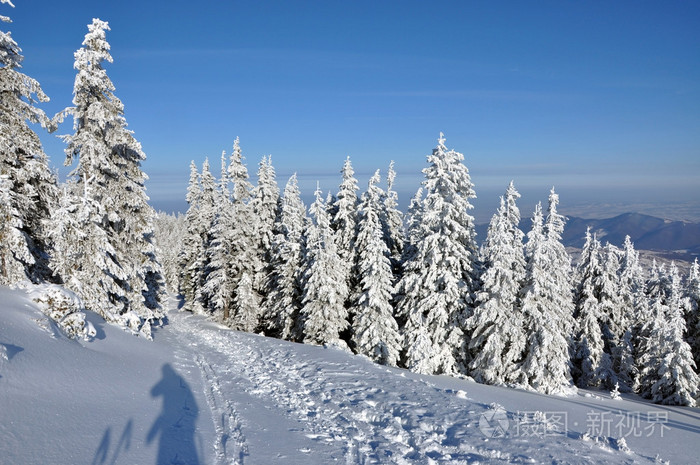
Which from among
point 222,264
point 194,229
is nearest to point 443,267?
point 222,264

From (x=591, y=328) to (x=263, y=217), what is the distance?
1184 inches

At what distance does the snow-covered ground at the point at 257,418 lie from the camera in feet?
22.3

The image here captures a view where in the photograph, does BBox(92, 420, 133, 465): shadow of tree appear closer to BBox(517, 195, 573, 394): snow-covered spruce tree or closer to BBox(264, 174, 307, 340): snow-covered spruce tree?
BBox(264, 174, 307, 340): snow-covered spruce tree

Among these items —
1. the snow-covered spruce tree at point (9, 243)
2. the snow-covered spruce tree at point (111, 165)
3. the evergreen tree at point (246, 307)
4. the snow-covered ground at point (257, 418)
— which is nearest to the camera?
the snow-covered ground at point (257, 418)

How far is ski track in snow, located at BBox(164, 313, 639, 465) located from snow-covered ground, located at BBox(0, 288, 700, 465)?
42mm

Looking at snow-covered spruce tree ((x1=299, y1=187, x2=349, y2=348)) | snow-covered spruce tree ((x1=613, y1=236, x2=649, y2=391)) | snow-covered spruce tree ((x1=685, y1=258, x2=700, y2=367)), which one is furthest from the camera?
snow-covered spruce tree ((x1=685, y1=258, x2=700, y2=367))

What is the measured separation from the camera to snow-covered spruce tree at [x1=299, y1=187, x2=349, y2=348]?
25750 millimetres

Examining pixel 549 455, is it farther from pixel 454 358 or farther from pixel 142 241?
pixel 142 241

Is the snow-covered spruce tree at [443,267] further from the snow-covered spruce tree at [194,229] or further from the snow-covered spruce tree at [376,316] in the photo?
the snow-covered spruce tree at [194,229]

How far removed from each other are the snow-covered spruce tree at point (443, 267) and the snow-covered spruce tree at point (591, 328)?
13.7 m

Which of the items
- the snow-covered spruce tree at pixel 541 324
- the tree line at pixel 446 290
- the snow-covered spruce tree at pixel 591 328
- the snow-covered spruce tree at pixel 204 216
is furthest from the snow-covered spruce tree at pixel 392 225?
the snow-covered spruce tree at pixel 204 216

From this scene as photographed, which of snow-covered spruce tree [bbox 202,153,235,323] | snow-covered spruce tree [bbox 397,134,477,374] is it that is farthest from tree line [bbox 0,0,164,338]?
snow-covered spruce tree [bbox 397,134,477,374]

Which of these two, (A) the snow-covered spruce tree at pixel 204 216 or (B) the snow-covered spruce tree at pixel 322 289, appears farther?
(A) the snow-covered spruce tree at pixel 204 216

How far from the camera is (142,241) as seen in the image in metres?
20.9
